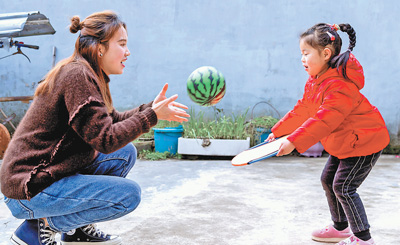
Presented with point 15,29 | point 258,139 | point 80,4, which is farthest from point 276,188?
point 80,4

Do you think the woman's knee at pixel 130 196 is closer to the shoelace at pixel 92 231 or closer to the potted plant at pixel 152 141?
the shoelace at pixel 92 231

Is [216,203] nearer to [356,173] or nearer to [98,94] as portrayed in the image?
[356,173]

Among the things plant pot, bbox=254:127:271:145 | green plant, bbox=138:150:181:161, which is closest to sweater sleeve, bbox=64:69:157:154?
green plant, bbox=138:150:181:161

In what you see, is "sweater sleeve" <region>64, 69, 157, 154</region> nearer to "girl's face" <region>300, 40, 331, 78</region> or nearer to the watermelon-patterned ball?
the watermelon-patterned ball

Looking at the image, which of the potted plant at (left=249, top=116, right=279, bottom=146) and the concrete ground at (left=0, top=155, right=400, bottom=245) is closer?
the concrete ground at (left=0, top=155, right=400, bottom=245)

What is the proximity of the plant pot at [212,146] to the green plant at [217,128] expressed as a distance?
108mm

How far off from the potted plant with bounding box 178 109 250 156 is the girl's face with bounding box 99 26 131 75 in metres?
3.60

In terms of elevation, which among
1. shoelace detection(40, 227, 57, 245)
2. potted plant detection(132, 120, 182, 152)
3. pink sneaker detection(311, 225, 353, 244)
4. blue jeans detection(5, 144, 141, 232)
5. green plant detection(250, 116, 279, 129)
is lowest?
potted plant detection(132, 120, 182, 152)

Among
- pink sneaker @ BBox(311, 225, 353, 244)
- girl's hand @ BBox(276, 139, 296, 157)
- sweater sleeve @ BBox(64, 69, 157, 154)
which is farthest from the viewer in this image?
pink sneaker @ BBox(311, 225, 353, 244)

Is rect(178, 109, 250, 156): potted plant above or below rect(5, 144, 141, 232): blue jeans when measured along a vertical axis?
below

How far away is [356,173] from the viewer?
2152 mm

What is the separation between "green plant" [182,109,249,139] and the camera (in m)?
5.61

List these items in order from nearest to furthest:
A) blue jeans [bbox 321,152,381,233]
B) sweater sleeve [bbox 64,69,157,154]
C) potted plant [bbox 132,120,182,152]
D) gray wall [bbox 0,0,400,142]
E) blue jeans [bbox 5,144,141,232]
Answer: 1. sweater sleeve [bbox 64,69,157,154]
2. blue jeans [bbox 5,144,141,232]
3. blue jeans [bbox 321,152,381,233]
4. potted plant [bbox 132,120,182,152]
5. gray wall [bbox 0,0,400,142]

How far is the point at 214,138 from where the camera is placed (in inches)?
221
